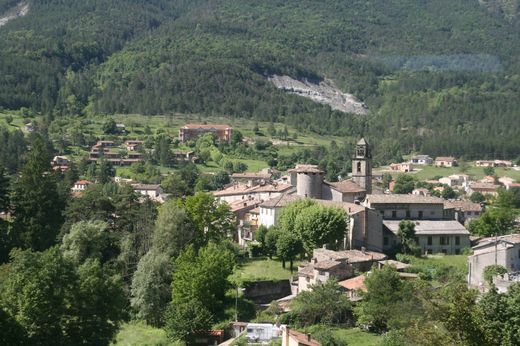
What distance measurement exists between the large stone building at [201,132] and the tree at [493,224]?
227 ft

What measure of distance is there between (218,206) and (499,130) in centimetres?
11110

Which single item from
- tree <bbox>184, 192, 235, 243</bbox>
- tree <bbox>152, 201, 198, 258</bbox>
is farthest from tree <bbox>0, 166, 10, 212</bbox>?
tree <bbox>184, 192, 235, 243</bbox>

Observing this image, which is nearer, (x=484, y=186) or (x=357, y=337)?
(x=357, y=337)

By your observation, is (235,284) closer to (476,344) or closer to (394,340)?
(394,340)

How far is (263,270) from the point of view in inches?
2052

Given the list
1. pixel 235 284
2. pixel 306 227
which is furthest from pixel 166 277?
pixel 306 227

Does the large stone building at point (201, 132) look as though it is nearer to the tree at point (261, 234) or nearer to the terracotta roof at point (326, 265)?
the tree at point (261, 234)

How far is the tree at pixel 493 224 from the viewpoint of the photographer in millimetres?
68125

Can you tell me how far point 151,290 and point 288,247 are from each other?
27.5 feet

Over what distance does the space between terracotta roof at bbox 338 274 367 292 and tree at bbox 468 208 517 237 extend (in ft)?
72.9

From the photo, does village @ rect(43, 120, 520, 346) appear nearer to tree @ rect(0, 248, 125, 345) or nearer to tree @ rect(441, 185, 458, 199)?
tree @ rect(0, 248, 125, 345)

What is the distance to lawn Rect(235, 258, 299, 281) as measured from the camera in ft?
166

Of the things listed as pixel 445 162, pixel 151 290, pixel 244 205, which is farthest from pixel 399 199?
pixel 445 162

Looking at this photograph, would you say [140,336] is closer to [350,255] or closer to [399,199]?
[350,255]
